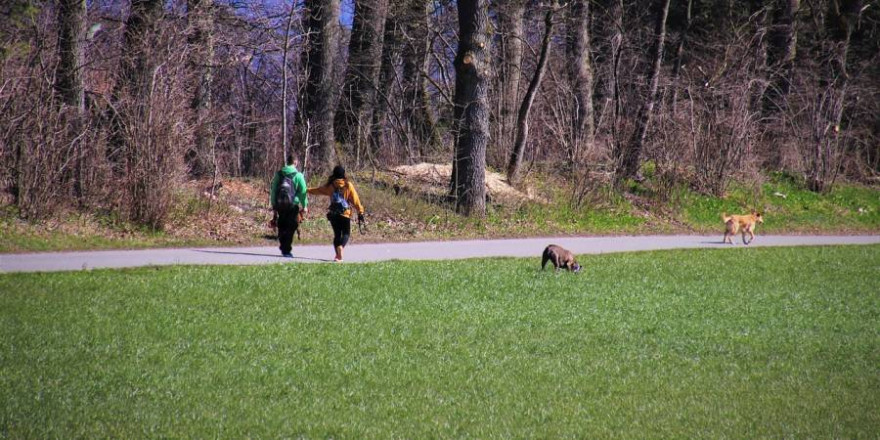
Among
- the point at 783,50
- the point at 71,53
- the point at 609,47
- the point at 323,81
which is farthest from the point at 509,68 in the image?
the point at 783,50

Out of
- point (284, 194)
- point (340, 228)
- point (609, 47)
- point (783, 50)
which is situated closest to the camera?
point (284, 194)

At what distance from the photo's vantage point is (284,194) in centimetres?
1516

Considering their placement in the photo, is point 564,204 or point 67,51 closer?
point 67,51

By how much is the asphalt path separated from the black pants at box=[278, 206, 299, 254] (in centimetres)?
25

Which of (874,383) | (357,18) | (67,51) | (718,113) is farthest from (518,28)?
(874,383)

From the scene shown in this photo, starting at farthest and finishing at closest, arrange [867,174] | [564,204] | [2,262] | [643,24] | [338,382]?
[643,24] → [867,174] → [564,204] → [2,262] → [338,382]

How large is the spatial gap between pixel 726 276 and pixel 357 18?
1517 cm

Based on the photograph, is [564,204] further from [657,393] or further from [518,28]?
[657,393]

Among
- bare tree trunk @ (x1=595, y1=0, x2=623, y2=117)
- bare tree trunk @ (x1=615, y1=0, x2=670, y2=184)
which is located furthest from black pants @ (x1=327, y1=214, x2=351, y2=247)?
bare tree trunk @ (x1=615, y1=0, x2=670, y2=184)

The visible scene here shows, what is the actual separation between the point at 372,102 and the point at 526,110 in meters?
4.94

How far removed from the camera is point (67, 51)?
18703 mm

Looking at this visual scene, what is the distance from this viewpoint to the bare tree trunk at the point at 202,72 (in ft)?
68.0

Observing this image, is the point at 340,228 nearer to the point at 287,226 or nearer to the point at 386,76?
the point at 287,226

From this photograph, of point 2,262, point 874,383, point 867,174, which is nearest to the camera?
point 874,383
